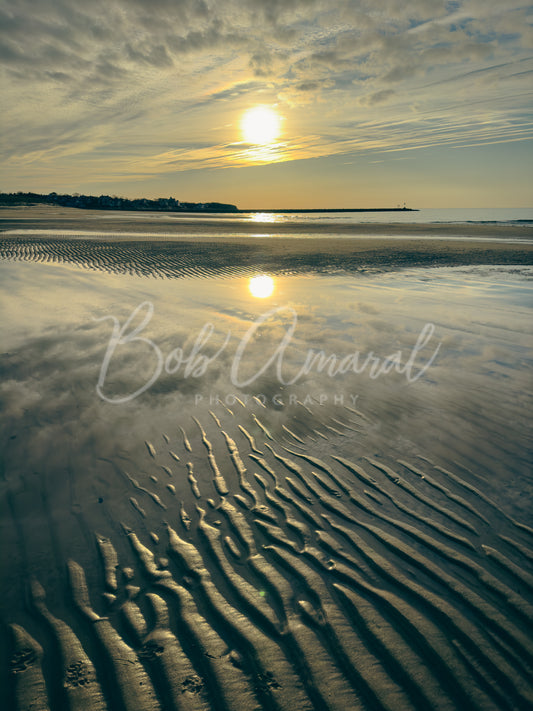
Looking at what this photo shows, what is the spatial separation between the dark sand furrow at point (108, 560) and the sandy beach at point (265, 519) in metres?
0.02

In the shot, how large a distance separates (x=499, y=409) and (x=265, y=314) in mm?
7076

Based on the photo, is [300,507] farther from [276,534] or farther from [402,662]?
[402,662]

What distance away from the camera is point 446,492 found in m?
4.66

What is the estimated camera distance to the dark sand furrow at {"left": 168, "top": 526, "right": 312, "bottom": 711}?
2.68m

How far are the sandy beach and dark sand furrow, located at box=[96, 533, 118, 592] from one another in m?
0.02

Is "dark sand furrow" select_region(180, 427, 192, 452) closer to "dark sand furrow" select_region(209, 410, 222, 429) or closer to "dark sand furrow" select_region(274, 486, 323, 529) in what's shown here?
"dark sand furrow" select_region(209, 410, 222, 429)

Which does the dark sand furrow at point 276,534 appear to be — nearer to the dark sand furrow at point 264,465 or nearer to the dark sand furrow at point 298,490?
the dark sand furrow at point 298,490

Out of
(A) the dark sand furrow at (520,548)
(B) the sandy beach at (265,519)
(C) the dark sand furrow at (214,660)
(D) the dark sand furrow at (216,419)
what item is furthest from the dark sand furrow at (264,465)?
(A) the dark sand furrow at (520,548)

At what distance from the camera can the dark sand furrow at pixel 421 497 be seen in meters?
4.20

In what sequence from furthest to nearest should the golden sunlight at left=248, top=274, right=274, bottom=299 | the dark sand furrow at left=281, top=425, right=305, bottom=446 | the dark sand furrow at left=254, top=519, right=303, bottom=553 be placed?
1. the golden sunlight at left=248, top=274, right=274, bottom=299
2. the dark sand furrow at left=281, top=425, right=305, bottom=446
3. the dark sand furrow at left=254, top=519, right=303, bottom=553

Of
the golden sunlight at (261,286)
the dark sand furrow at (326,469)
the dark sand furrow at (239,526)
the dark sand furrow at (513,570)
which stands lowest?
the dark sand furrow at (239,526)

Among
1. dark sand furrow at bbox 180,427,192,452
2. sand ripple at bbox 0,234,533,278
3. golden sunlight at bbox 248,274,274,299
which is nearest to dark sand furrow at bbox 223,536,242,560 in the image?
dark sand furrow at bbox 180,427,192,452

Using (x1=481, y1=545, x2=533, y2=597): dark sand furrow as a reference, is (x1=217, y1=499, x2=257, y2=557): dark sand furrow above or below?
below

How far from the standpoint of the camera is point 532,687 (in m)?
2.74
